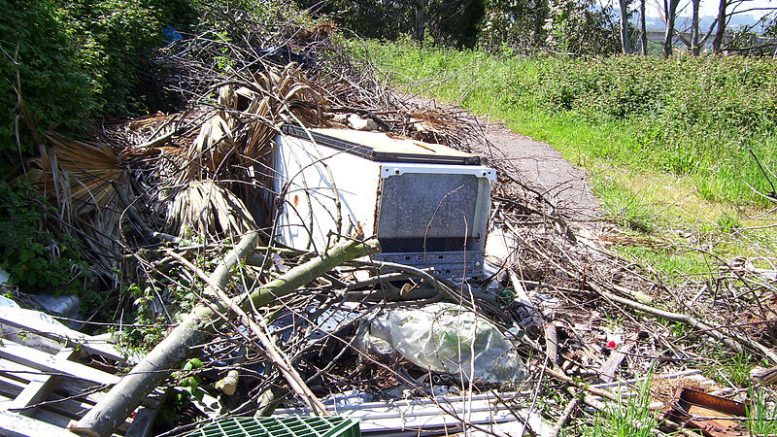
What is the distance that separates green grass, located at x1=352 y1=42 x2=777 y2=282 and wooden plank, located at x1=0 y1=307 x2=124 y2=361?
3750 mm

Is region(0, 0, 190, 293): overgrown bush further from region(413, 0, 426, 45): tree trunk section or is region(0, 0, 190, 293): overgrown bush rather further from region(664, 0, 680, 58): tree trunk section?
region(664, 0, 680, 58): tree trunk section

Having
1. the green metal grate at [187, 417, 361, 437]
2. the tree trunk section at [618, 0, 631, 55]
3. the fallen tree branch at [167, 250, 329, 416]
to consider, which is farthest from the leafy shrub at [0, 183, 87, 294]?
the tree trunk section at [618, 0, 631, 55]

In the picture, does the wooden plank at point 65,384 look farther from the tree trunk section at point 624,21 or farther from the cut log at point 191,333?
the tree trunk section at point 624,21

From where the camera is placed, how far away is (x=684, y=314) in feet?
13.3

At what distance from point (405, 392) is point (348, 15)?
2555cm

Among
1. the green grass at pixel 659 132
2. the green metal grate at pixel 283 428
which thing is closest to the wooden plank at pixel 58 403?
the green metal grate at pixel 283 428

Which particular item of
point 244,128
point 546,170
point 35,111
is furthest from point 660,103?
point 35,111

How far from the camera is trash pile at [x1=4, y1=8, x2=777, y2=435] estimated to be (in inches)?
120

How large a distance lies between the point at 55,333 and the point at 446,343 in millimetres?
1944

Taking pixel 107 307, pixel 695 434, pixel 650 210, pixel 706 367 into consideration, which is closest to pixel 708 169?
pixel 650 210

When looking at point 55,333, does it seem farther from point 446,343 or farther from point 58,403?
point 446,343

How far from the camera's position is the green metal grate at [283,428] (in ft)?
6.97

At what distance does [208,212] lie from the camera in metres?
4.36

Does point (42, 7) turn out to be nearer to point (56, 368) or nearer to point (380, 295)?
point (56, 368)
